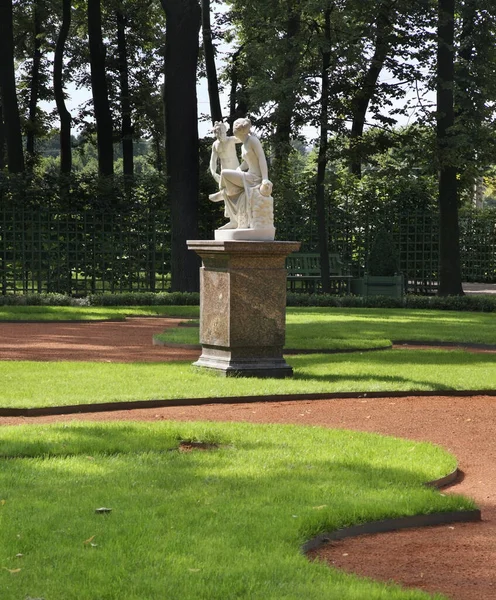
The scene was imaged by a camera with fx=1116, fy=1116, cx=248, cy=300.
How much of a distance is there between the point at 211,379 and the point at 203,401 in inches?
56.2

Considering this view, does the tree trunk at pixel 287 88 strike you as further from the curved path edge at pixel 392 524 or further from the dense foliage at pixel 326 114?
the curved path edge at pixel 392 524

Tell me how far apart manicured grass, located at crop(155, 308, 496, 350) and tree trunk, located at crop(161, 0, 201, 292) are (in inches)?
151

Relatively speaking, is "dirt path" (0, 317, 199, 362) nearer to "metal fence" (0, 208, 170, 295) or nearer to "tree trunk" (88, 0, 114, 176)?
"metal fence" (0, 208, 170, 295)

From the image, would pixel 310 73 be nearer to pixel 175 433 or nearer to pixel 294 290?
pixel 294 290

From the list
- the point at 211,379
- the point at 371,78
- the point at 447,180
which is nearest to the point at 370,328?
the point at 211,379

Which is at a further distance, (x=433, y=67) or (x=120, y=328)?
(x=433, y=67)

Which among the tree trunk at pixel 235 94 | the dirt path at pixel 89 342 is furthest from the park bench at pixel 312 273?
the dirt path at pixel 89 342

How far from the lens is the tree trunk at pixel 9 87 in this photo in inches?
1244

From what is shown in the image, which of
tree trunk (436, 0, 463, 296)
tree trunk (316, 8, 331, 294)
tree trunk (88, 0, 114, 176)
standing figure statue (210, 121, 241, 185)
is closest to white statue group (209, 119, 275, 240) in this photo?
standing figure statue (210, 121, 241, 185)

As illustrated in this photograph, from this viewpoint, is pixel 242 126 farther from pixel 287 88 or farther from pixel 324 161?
pixel 324 161

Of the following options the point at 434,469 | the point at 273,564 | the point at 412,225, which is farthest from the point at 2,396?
the point at 412,225

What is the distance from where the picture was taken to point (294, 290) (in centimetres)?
2938

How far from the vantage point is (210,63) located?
107ft

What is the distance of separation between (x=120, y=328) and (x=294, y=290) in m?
10.4
